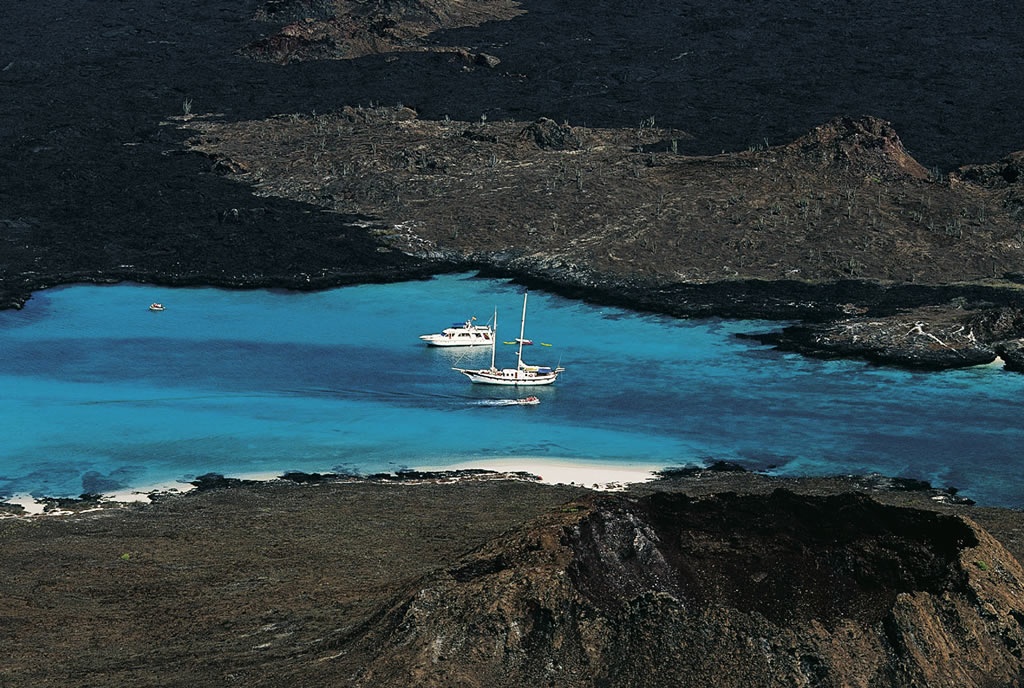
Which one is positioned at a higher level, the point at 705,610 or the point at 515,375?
the point at 705,610

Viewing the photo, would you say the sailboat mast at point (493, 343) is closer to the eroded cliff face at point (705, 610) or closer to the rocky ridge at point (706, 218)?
the rocky ridge at point (706, 218)

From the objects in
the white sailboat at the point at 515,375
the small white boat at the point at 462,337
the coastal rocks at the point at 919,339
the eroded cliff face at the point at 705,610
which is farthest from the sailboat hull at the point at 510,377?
the eroded cliff face at the point at 705,610

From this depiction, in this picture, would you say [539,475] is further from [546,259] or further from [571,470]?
[546,259]

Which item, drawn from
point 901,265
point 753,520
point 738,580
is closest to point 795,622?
point 738,580

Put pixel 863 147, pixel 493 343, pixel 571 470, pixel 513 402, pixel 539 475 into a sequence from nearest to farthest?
1. pixel 539 475
2. pixel 571 470
3. pixel 513 402
4. pixel 493 343
5. pixel 863 147

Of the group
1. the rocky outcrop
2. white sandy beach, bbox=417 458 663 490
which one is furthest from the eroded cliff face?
the rocky outcrop

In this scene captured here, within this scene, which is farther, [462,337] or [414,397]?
[462,337]

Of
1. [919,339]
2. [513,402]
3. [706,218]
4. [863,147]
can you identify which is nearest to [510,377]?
[513,402]

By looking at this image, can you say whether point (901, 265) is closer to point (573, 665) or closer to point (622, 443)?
point (622, 443)
